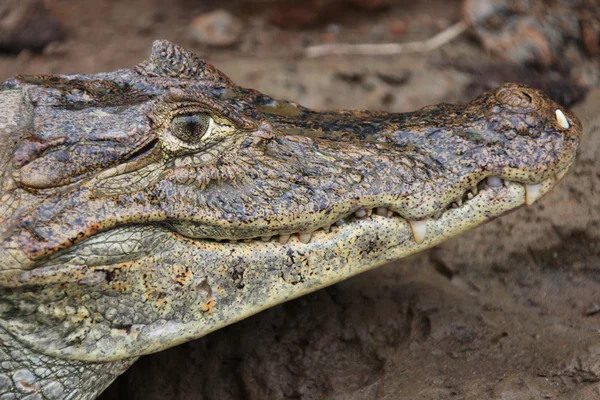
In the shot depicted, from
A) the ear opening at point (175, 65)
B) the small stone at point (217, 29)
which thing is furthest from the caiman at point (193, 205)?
the small stone at point (217, 29)

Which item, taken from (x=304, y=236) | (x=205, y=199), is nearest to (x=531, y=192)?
(x=304, y=236)

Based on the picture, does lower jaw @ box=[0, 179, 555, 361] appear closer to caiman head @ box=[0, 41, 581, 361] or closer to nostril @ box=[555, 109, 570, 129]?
caiman head @ box=[0, 41, 581, 361]

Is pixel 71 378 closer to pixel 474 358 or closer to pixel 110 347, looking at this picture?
pixel 110 347

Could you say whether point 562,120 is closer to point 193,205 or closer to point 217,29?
point 193,205

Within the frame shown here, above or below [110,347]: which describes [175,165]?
above

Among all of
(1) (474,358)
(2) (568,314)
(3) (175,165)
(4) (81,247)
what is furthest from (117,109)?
(2) (568,314)
